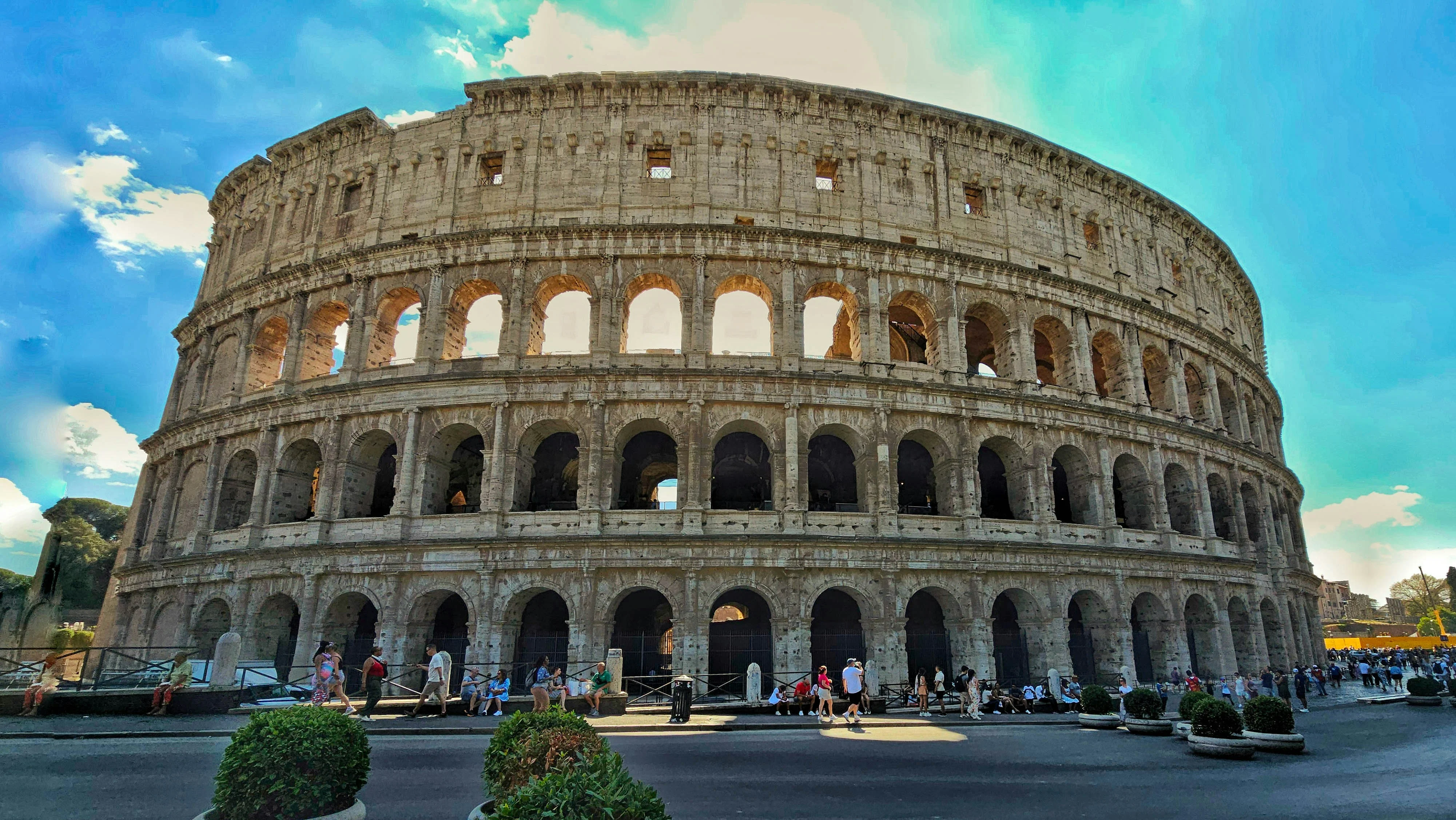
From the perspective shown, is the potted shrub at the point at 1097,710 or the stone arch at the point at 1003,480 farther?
the stone arch at the point at 1003,480

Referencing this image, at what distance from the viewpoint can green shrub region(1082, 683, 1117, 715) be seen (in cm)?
1761

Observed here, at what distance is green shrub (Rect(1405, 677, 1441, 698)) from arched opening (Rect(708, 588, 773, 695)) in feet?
70.4

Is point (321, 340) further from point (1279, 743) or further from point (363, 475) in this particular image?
point (1279, 743)

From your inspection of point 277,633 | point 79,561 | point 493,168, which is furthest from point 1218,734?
point 79,561

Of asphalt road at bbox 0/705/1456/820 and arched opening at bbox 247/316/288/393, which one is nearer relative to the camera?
asphalt road at bbox 0/705/1456/820

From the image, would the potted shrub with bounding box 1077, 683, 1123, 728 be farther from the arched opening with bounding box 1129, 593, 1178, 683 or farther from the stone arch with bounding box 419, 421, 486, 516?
the stone arch with bounding box 419, 421, 486, 516

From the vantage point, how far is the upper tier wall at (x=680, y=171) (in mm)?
26484

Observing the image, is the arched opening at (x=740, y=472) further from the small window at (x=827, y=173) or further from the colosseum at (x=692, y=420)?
the small window at (x=827, y=173)

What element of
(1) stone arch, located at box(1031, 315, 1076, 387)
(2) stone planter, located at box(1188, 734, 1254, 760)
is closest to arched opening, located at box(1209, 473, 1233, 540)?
(1) stone arch, located at box(1031, 315, 1076, 387)

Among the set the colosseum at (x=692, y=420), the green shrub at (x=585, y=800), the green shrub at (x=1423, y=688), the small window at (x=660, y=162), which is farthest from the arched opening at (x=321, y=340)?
the green shrub at (x=1423, y=688)

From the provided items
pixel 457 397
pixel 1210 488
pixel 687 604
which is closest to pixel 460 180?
pixel 457 397

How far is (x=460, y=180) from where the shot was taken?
27.3 metres

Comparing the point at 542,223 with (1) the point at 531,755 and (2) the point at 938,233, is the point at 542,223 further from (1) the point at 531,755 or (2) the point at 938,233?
(1) the point at 531,755

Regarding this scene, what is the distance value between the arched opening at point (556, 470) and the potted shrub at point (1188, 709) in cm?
1890
